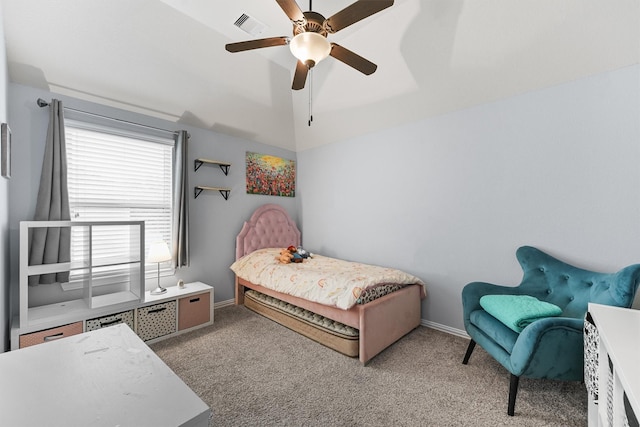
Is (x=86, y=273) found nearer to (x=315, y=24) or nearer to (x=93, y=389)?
(x=93, y=389)

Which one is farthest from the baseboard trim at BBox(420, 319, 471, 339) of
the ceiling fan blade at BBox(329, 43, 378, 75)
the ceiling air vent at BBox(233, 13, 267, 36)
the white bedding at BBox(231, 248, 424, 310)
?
the ceiling air vent at BBox(233, 13, 267, 36)

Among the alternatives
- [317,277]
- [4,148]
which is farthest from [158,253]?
[317,277]

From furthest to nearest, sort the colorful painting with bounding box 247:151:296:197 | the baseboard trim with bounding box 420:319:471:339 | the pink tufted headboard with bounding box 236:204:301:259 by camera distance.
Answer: the colorful painting with bounding box 247:151:296:197 < the pink tufted headboard with bounding box 236:204:301:259 < the baseboard trim with bounding box 420:319:471:339

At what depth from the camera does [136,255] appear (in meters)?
2.89

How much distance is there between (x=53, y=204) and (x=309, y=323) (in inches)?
103

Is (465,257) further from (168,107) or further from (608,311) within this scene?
(168,107)

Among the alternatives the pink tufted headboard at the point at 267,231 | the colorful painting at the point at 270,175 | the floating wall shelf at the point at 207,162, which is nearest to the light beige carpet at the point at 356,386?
the pink tufted headboard at the point at 267,231

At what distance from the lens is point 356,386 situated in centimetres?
199

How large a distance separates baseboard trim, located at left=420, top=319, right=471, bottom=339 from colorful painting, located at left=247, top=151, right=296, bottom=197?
9.27 feet

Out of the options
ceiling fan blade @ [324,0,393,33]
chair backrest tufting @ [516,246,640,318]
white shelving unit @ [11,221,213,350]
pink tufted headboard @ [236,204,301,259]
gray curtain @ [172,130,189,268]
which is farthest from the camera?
pink tufted headboard @ [236,204,301,259]

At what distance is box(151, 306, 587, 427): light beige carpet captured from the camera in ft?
5.55

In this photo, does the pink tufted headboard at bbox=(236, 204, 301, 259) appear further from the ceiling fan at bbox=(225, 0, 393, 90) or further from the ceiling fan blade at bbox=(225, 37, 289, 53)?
the ceiling fan at bbox=(225, 0, 393, 90)

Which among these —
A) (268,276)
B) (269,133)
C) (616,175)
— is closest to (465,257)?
(616,175)

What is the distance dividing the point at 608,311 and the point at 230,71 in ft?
11.9
